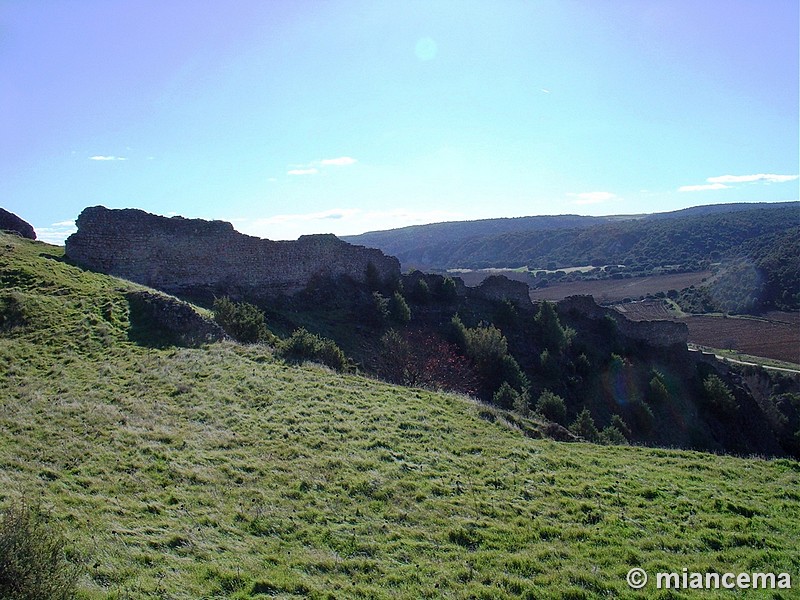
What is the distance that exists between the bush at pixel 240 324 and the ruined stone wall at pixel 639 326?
21080mm

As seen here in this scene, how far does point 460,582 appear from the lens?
223 inches

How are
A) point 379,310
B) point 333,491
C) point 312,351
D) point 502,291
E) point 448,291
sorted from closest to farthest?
point 333,491
point 312,351
point 379,310
point 448,291
point 502,291

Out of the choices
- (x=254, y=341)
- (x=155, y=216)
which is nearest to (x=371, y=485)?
(x=254, y=341)

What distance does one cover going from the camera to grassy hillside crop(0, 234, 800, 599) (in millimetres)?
5727

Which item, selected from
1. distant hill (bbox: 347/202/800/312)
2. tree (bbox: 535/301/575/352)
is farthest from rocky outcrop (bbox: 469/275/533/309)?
distant hill (bbox: 347/202/800/312)

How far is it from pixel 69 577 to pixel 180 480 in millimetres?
3198

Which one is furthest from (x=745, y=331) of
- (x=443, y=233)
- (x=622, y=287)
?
(x=443, y=233)

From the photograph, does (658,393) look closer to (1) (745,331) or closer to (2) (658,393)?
(2) (658,393)

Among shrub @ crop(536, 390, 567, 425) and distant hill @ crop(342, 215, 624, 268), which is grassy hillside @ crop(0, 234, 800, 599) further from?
distant hill @ crop(342, 215, 624, 268)

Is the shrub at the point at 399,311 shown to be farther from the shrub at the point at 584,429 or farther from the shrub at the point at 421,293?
the shrub at the point at 584,429

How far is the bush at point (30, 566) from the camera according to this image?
4070 millimetres

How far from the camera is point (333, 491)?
307 inches

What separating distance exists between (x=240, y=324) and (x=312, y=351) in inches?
104

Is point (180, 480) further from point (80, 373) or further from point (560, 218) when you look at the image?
point (560, 218)
